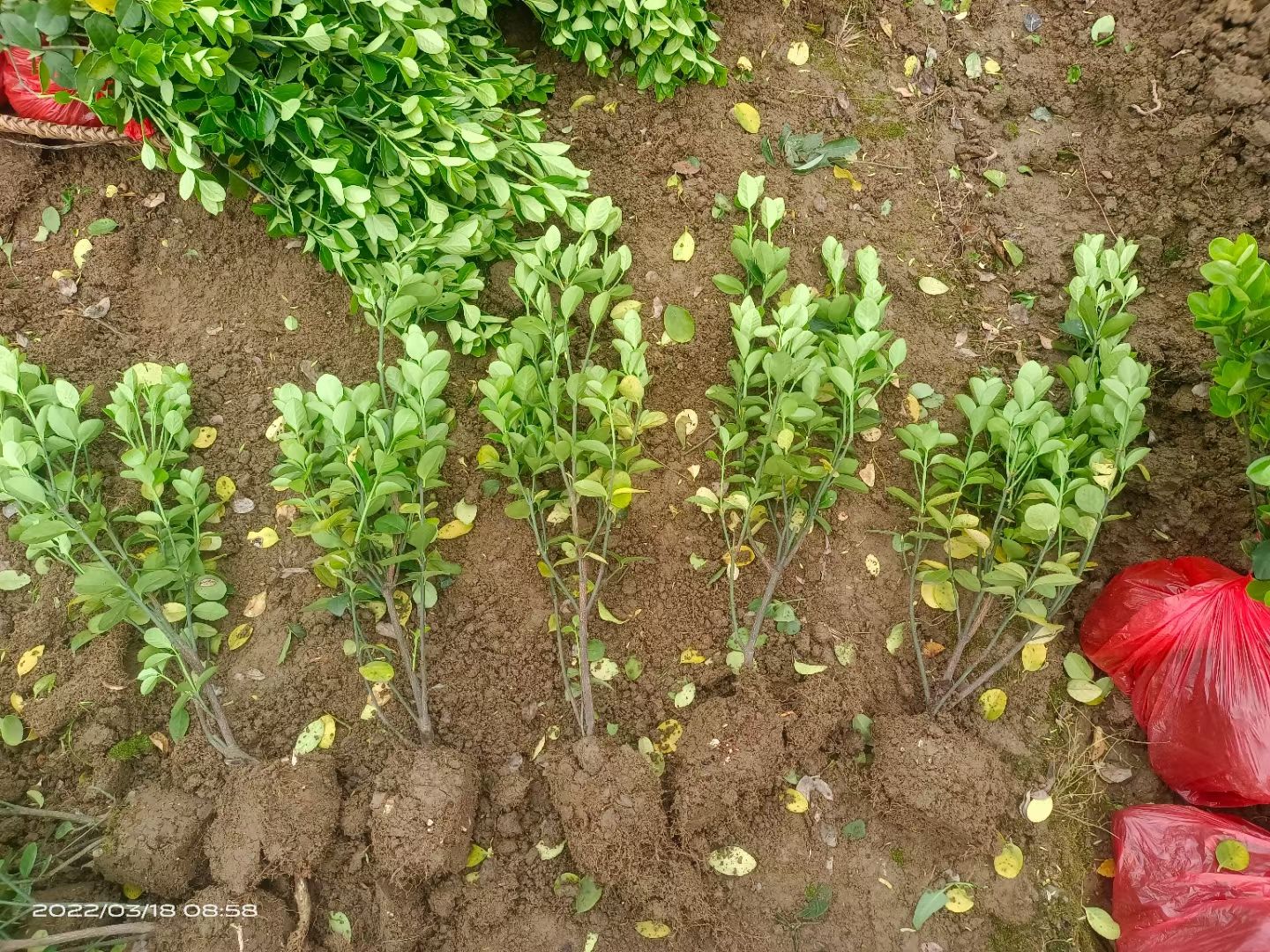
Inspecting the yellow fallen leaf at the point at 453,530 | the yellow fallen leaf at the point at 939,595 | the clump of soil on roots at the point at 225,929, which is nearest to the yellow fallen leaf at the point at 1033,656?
the yellow fallen leaf at the point at 939,595

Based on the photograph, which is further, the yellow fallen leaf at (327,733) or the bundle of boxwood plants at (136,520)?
the yellow fallen leaf at (327,733)

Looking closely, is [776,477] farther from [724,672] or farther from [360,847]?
[360,847]

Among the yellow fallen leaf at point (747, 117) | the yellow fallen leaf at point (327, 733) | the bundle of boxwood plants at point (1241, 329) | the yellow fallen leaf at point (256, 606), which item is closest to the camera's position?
the bundle of boxwood plants at point (1241, 329)

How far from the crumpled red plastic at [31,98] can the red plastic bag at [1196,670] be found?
9.66 feet

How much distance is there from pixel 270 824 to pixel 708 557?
1.25m

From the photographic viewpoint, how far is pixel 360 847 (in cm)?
198

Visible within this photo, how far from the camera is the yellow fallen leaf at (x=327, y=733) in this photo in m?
2.06

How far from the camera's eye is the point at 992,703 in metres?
2.15

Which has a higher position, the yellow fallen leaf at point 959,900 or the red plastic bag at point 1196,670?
the red plastic bag at point 1196,670

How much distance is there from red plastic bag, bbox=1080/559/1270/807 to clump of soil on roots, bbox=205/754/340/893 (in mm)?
2061

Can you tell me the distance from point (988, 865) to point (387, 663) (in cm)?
160

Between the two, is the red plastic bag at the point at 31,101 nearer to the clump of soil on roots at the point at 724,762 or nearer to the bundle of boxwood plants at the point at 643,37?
the bundle of boxwood plants at the point at 643,37

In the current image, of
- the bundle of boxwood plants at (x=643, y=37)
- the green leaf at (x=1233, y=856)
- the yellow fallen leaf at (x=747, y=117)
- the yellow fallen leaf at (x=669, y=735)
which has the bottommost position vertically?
the yellow fallen leaf at (x=669, y=735)

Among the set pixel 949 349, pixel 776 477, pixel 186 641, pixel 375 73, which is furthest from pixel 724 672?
pixel 375 73
